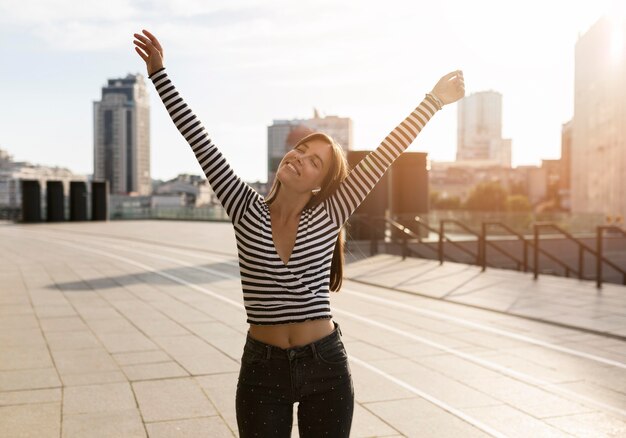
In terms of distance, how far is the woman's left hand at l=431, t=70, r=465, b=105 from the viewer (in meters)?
2.59

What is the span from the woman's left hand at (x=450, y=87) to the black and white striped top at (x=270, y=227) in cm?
10

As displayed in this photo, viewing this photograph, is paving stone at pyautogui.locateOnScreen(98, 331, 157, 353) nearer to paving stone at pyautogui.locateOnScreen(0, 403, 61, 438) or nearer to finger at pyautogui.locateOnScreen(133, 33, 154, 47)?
paving stone at pyautogui.locateOnScreen(0, 403, 61, 438)

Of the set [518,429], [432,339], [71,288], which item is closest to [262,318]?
[518,429]

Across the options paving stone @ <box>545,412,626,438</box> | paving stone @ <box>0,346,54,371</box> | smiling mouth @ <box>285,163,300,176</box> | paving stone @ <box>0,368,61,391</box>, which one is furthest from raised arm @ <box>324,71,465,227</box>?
paving stone @ <box>0,346,54,371</box>

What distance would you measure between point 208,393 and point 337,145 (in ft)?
11.1

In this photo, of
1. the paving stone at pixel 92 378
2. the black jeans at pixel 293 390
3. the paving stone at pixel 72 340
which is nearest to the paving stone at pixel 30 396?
the paving stone at pixel 92 378

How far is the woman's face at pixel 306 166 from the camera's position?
2410mm

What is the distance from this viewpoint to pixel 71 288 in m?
11.7

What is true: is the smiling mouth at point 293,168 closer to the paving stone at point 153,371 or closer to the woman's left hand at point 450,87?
the woman's left hand at point 450,87

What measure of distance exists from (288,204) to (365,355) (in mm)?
4526

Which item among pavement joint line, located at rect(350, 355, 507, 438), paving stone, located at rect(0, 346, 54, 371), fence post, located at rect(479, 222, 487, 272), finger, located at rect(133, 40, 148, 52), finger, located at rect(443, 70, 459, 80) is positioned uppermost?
finger, located at rect(133, 40, 148, 52)

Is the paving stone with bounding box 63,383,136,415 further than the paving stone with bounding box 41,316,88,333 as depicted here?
No

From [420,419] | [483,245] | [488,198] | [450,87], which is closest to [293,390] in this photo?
[450,87]

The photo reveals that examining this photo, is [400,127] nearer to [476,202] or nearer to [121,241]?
[121,241]
